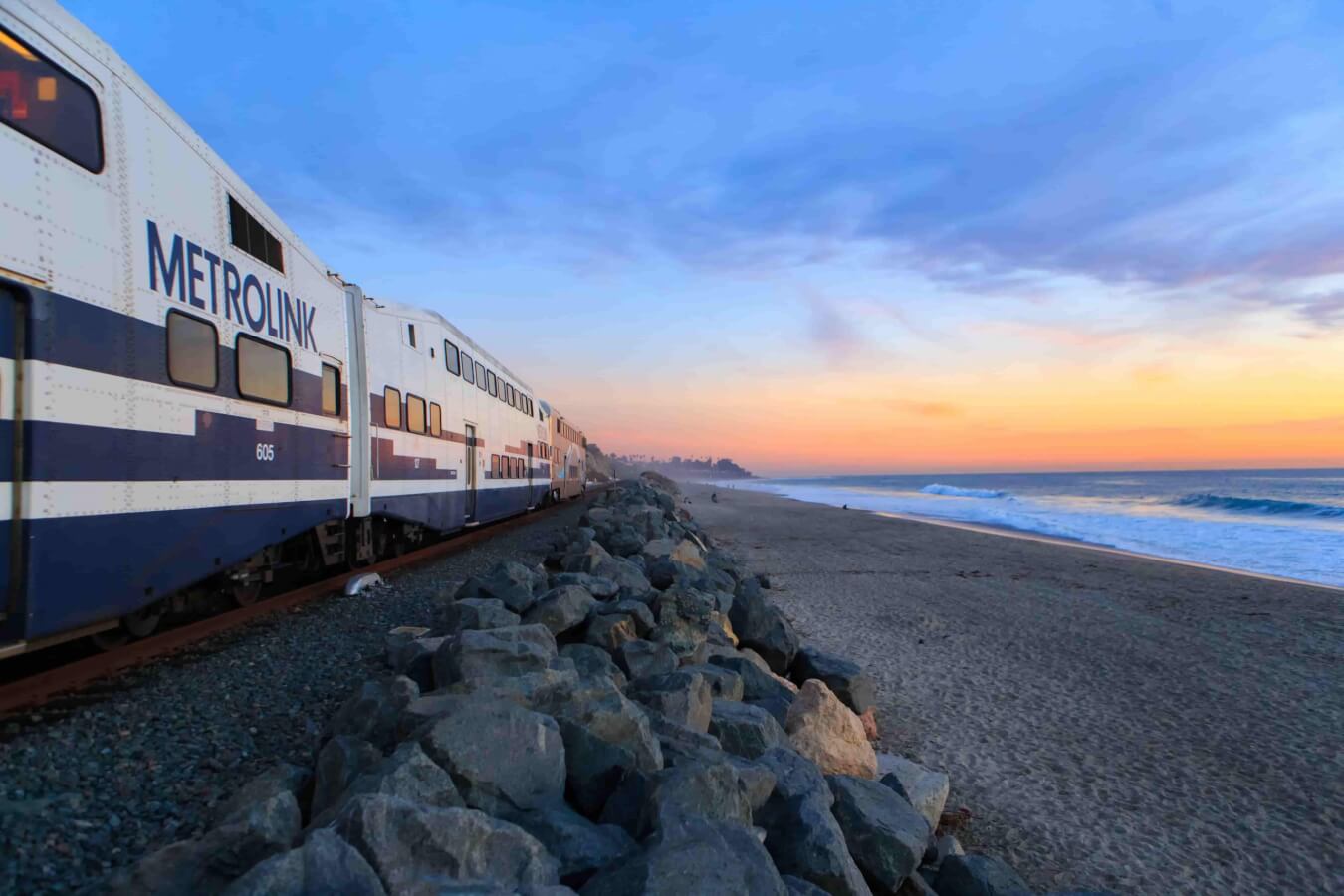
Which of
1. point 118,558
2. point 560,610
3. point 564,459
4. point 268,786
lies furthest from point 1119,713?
point 564,459

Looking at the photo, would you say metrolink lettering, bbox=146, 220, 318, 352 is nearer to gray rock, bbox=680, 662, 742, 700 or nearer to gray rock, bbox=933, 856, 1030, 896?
gray rock, bbox=680, 662, 742, 700

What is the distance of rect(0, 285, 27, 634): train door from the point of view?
172 inches

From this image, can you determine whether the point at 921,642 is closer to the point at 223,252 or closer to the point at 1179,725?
the point at 1179,725

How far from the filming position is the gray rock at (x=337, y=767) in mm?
3123

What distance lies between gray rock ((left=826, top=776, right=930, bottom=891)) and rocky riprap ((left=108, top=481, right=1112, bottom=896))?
10mm

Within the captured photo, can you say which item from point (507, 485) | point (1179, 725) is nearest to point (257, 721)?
point (1179, 725)

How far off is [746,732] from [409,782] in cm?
221

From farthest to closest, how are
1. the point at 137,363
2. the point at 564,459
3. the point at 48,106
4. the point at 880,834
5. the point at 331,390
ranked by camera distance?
the point at 564,459 < the point at 331,390 < the point at 137,363 < the point at 48,106 < the point at 880,834

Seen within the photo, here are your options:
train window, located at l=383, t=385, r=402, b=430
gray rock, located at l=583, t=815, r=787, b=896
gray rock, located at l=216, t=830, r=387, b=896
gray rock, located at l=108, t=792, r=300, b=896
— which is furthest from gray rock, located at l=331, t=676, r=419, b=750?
train window, located at l=383, t=385, r=402, b=430

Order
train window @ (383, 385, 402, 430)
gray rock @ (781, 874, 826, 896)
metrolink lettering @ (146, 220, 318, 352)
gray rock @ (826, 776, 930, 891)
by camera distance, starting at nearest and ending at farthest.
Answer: gray rock @ (781, 874, 826, 896)
gray rock @ (826, 776, 930, 891)
metrolink lettering @ (146, 220, 318, 352)
train window @ (383, 385, 402, 430)

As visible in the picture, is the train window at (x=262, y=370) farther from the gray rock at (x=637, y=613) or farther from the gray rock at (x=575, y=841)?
the gray rock at (x=575, y=841)

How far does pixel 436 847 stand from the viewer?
2428 mm

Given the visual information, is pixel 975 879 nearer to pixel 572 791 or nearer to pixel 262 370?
pixel 572 791

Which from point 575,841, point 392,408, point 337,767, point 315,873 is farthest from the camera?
point 392,408
